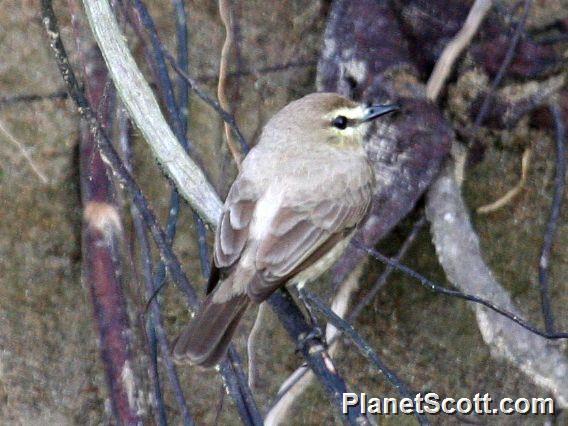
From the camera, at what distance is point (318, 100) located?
4160mm

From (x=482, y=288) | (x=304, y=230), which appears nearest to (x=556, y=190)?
(x=482, y=288)

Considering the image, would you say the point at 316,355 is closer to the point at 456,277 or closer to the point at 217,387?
the point at 456,277

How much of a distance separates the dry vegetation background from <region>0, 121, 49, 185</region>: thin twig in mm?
20

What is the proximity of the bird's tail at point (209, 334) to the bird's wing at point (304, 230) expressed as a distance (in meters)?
0.10

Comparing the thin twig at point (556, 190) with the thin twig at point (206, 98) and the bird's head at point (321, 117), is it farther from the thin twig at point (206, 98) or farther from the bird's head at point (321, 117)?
the thin twig at point (206, 98)

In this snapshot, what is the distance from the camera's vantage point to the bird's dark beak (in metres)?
4.06

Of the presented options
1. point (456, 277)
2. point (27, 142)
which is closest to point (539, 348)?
point (456, 277)

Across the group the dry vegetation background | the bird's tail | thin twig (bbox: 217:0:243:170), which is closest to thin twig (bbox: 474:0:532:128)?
the dry vegetation background

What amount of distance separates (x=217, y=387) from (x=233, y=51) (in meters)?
1.37

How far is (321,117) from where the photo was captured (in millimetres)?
4180

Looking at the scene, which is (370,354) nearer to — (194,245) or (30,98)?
(194,245)

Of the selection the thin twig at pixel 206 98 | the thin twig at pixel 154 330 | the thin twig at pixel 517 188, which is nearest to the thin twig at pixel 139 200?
the thin twig at pixel 154 330

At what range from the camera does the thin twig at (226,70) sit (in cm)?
434

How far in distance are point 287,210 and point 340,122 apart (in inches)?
19.3
